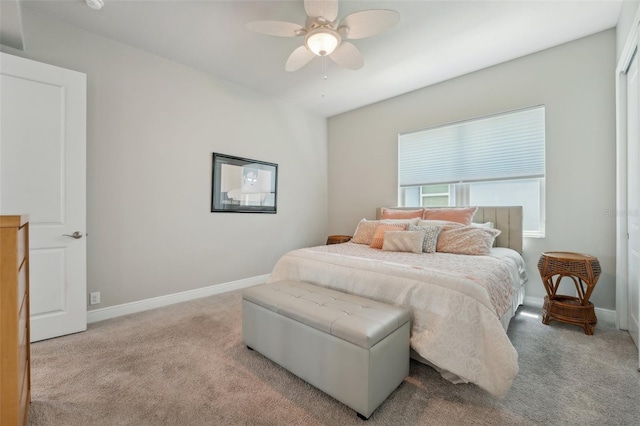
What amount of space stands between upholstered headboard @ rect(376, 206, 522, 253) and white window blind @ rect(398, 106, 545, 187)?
1.33 ft

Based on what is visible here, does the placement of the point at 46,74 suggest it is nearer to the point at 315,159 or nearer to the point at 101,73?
the point at 101,73

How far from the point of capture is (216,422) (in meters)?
1.39

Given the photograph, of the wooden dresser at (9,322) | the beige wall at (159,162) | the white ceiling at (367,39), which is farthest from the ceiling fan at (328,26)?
the wooden dresser at (9,322)

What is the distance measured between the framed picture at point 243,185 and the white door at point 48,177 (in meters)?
1.35

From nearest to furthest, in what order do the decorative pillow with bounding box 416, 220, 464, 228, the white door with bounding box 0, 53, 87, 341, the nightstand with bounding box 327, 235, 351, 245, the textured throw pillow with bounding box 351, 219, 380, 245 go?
the white door with bounding box 0, 53, 87, 341, the decorative pillow with bounding box 416, 220, 464, 228, the textured throw pillow with bounding box 351, 219, 380, 245, the nightstand with bounding box 327, 235, 351, 245

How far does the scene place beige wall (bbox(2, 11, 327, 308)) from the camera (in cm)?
263

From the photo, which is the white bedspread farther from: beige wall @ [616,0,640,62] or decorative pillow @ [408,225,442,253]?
beige wall @ [616,0,640,62]

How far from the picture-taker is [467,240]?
2.75 metres

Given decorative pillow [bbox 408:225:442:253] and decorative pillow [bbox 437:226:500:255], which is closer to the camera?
decorative pillow [bbox 437:226:500:255]

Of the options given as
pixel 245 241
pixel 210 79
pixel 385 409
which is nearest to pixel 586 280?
pixel 385 409

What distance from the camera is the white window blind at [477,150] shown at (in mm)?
3091

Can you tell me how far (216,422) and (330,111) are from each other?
4420 millimetres

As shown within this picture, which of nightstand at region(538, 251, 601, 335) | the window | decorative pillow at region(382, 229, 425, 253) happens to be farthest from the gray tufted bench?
the window

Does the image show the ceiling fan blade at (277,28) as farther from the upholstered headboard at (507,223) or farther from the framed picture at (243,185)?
the upholstered headboard at (507,223)
